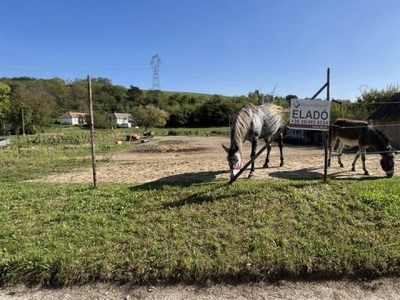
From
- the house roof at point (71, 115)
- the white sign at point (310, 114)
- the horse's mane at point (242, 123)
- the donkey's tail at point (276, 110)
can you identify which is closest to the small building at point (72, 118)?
the house roof at point (71, 115)

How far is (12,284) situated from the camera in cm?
363

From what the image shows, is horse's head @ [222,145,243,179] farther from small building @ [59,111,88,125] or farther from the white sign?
small building @ [59,111,88,125]

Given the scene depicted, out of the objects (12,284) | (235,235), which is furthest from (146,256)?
(12,284)

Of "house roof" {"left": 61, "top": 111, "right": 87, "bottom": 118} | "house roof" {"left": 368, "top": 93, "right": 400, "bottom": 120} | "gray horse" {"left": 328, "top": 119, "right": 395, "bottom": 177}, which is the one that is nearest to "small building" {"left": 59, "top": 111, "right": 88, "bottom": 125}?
"house roof" {"left": 61, "top": 111, "right": 87, "bottom": 118}

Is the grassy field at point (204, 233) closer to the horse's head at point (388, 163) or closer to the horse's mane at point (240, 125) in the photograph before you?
the horse's head at point (388, 163)

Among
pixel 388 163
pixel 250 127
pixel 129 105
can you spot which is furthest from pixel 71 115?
pixel 388 163

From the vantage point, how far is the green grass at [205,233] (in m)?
3.69

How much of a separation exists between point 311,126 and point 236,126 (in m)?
1.71

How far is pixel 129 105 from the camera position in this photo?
92312mm

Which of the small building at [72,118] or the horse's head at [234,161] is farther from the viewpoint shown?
the small building at [72,118]

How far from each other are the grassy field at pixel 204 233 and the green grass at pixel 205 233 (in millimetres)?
14

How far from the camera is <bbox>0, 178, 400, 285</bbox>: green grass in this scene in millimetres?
3688

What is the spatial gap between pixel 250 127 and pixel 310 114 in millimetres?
1959

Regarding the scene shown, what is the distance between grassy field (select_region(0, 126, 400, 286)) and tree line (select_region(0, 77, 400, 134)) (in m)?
2.19
